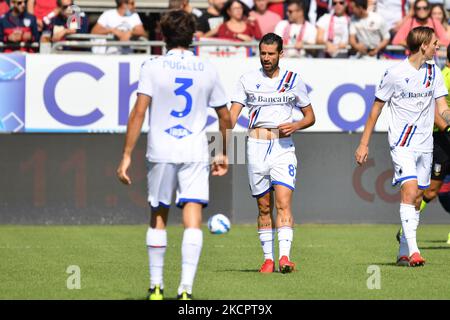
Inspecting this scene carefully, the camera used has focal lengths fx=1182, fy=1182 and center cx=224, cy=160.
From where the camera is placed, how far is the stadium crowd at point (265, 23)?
64.4 feet

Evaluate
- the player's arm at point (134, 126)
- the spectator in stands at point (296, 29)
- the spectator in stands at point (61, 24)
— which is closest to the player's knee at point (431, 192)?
the spectator in stands at point (296, 29)

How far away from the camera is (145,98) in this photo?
8.94 meters

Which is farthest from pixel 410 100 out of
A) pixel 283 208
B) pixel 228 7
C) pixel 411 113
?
pixel 228 7

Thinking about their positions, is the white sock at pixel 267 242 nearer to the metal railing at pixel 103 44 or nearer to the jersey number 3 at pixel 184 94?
the jersey number 3 at pixel 184 94

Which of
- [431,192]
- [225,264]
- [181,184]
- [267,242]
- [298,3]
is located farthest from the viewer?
[298,3]

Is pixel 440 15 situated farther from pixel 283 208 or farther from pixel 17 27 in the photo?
pixel 283 208

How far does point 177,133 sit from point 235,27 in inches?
451

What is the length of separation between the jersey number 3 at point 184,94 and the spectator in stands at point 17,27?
35.4 ft

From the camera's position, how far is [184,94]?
8.97 m

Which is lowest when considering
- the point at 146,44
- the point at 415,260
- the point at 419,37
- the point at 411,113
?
the point at 415,260

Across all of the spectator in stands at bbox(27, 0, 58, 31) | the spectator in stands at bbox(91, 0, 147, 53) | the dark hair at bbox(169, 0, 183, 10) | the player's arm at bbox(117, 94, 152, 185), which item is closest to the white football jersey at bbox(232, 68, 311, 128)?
the player's arm at bbox(117, 94, 152, 185)

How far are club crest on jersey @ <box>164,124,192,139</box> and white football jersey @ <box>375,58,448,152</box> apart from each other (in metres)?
3.88
